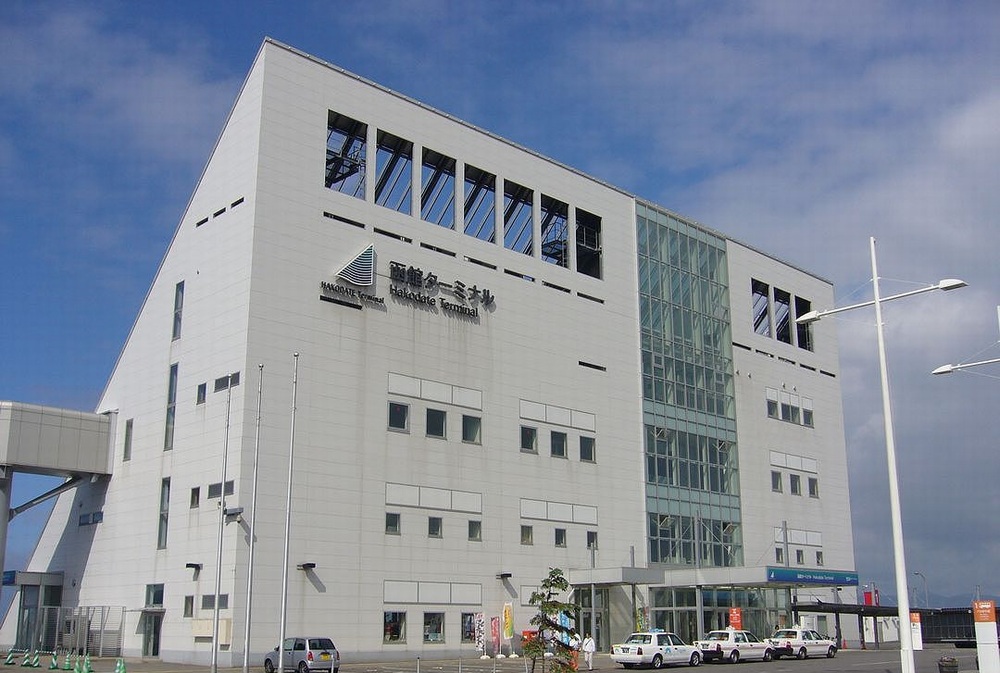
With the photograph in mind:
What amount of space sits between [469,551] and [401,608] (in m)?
5.33

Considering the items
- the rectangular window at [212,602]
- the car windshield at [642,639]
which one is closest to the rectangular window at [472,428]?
the car windshield at [642,639]

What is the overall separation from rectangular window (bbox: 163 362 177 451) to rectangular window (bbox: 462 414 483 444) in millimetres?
15498

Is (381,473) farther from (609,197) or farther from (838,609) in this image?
(838,609)

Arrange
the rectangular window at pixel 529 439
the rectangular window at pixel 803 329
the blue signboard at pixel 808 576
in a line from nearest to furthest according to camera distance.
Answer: the blue signboard at pixel 808 576 < the rectangular window at pixel 529 439 < the rectangular window at pixel 803 329

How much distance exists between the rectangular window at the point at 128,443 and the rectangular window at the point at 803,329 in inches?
2109

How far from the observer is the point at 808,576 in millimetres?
60250

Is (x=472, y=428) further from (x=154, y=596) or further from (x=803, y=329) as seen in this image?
(x=803, y=329)

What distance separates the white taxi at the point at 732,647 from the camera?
52.1 metres

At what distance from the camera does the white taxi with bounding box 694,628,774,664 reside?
52094mm

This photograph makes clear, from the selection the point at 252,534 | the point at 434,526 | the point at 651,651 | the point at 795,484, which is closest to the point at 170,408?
the point at 434,526

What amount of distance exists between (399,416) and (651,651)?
17664mm

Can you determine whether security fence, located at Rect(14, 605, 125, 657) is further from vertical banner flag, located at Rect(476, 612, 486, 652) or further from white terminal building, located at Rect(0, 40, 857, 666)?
vertical banner flag, located at Rect(476, 612, 486, 652)

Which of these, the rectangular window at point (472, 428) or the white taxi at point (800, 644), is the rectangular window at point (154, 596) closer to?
the rectangular window at point (472, 428)

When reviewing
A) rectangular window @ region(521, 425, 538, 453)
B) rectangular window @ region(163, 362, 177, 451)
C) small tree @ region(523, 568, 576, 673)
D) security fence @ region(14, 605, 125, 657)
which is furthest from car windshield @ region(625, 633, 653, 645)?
security fence @ region(14, 605, 125, 657)
